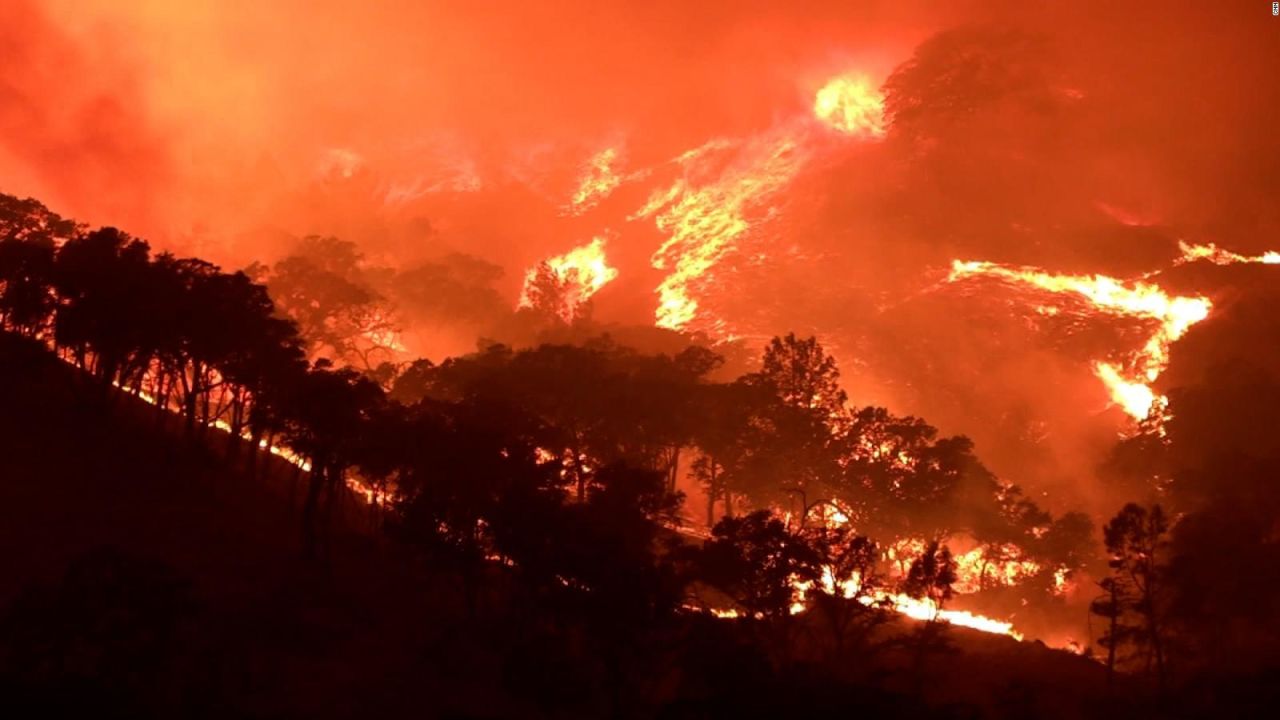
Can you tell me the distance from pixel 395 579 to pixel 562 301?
9425cm

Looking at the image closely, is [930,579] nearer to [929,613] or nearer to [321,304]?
[929,613]

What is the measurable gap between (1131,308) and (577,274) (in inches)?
A: 3332

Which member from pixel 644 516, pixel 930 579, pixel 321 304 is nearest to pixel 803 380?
pixel 930 579

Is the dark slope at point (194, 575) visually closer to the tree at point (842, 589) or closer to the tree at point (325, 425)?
the tree at point (325, 425)

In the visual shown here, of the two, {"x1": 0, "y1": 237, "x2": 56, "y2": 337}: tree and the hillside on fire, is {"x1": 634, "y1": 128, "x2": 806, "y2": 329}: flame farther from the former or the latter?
A: {"x1": 0, "y1": 237, "x2": 56, "y2": 337}: tree

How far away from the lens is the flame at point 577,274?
15775 centimetres

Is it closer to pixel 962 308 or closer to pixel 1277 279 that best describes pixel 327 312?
pixel 962 308

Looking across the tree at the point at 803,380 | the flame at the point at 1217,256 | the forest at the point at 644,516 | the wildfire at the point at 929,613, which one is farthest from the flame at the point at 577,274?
the flame at the point at 1217,256

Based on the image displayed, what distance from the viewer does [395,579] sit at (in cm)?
5897

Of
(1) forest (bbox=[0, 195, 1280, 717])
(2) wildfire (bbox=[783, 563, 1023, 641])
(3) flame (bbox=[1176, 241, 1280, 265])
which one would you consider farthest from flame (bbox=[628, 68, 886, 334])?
(3) flame (bbox=[1176, 241, 1280, 265])

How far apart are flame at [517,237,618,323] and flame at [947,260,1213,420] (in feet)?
183

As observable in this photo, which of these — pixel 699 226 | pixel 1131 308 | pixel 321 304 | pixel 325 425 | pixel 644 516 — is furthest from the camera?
pixel 699 226

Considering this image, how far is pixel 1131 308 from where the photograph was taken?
137625 millimetres

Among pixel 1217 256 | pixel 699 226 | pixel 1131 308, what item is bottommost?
pixel 1131 308
